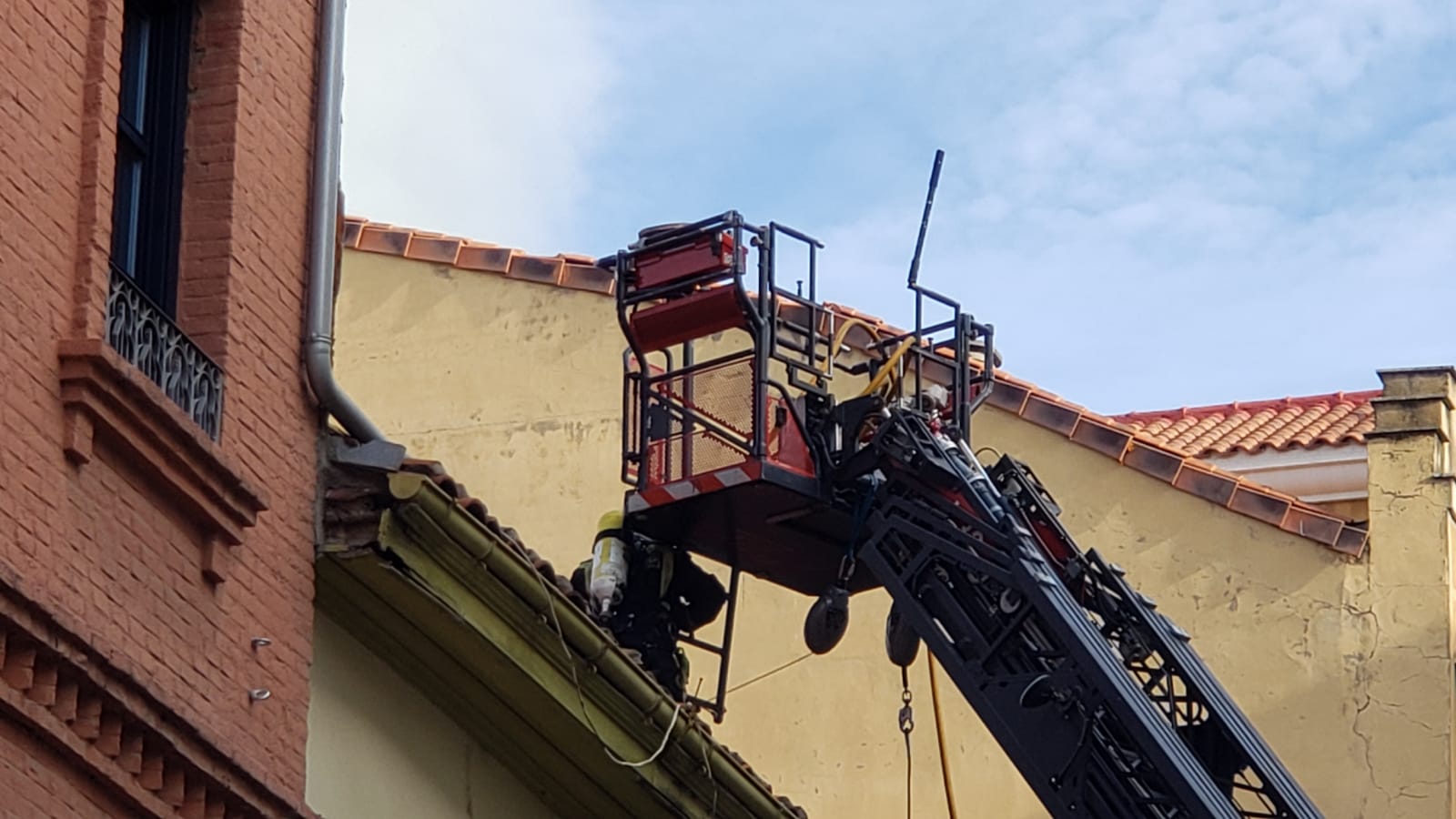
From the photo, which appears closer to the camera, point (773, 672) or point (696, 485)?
point (696, 485)

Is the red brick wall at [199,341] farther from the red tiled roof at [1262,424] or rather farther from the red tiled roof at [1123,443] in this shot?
the red tiled roof at [1262,424]

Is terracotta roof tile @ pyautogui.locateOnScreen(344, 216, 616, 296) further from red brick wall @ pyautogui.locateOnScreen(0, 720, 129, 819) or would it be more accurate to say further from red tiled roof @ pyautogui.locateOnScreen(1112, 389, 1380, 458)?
red brick wall @ pyautogui.locateOnScreen(0, 720, 129, 819)

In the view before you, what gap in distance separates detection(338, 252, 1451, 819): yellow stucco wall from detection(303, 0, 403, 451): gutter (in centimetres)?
1155

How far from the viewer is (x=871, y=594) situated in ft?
73.8

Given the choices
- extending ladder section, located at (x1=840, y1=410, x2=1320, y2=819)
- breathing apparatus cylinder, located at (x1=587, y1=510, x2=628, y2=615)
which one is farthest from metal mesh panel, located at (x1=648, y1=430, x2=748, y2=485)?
extending ladder section, located at (x1=840, y1=410, x2=1320, y2=819)

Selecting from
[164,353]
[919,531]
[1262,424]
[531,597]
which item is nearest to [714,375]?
[919,531]

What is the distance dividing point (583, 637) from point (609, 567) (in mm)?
3876

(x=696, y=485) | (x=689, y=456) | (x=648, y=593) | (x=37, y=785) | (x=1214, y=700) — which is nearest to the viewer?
(x=37, y=785)

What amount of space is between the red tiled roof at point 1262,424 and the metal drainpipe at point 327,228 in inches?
495

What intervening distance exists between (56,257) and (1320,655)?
1386 cm

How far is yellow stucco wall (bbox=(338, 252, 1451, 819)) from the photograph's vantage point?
68.6 feet

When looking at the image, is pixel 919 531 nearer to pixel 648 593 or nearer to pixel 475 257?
pixel 648 593

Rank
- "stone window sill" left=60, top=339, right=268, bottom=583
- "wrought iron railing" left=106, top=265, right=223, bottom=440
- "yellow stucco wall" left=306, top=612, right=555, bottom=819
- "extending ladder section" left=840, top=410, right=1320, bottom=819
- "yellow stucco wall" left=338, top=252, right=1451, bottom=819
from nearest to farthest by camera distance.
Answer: "stone window sill" left=60, top=339, right=268, bottom=583, "wrought iron railing" left=106, top=265, right=223, bottom=440, "yellow stucco wall" left=306, top=612, right=555, bottom=819, "extending ladder section" left=840, top=410, right=1320, bottom=819, "yellow stucco wall" left=338, top=252, right=1451, bottom=819

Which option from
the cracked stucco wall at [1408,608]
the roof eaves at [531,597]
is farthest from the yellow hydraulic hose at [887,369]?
the cracked stucco wall at [1408,608]
